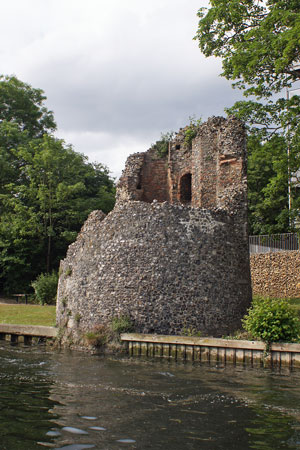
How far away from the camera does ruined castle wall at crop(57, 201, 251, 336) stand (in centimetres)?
1481

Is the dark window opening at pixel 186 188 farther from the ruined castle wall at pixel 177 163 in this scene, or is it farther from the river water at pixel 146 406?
the river water at pixel 146 406

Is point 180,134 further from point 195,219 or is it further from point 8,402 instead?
point 8,402

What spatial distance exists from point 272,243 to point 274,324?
638 inches

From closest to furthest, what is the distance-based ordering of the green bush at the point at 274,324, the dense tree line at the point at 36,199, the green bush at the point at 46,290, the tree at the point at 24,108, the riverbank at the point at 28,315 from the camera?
the green bush at the point at 274,324
the riverbank at the point at 28,315
the green bush at the point at 46,290
the dense tree line at the point at 36,199
the tree at the point at 24,108

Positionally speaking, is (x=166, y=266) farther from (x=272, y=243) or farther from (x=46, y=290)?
(x=272, y=243)

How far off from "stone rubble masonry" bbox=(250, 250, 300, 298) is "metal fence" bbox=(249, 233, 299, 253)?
20.7 inches

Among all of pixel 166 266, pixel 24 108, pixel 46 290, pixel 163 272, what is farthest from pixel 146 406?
pixel 24 108

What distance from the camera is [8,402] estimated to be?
849 cm

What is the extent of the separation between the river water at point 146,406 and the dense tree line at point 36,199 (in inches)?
787

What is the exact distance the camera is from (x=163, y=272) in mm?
14977

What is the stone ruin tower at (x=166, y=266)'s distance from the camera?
14.9 meters

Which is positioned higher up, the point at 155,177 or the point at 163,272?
the point at 155,177

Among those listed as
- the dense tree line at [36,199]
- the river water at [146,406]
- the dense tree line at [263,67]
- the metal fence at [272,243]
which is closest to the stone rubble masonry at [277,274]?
the metal fence at [272,243]

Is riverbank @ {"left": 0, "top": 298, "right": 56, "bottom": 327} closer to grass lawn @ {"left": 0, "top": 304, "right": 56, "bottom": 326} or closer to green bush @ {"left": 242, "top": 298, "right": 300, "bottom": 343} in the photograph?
grass lawn @ {"left": 0, "top": 304, "right": 56, "bottom": 326}
